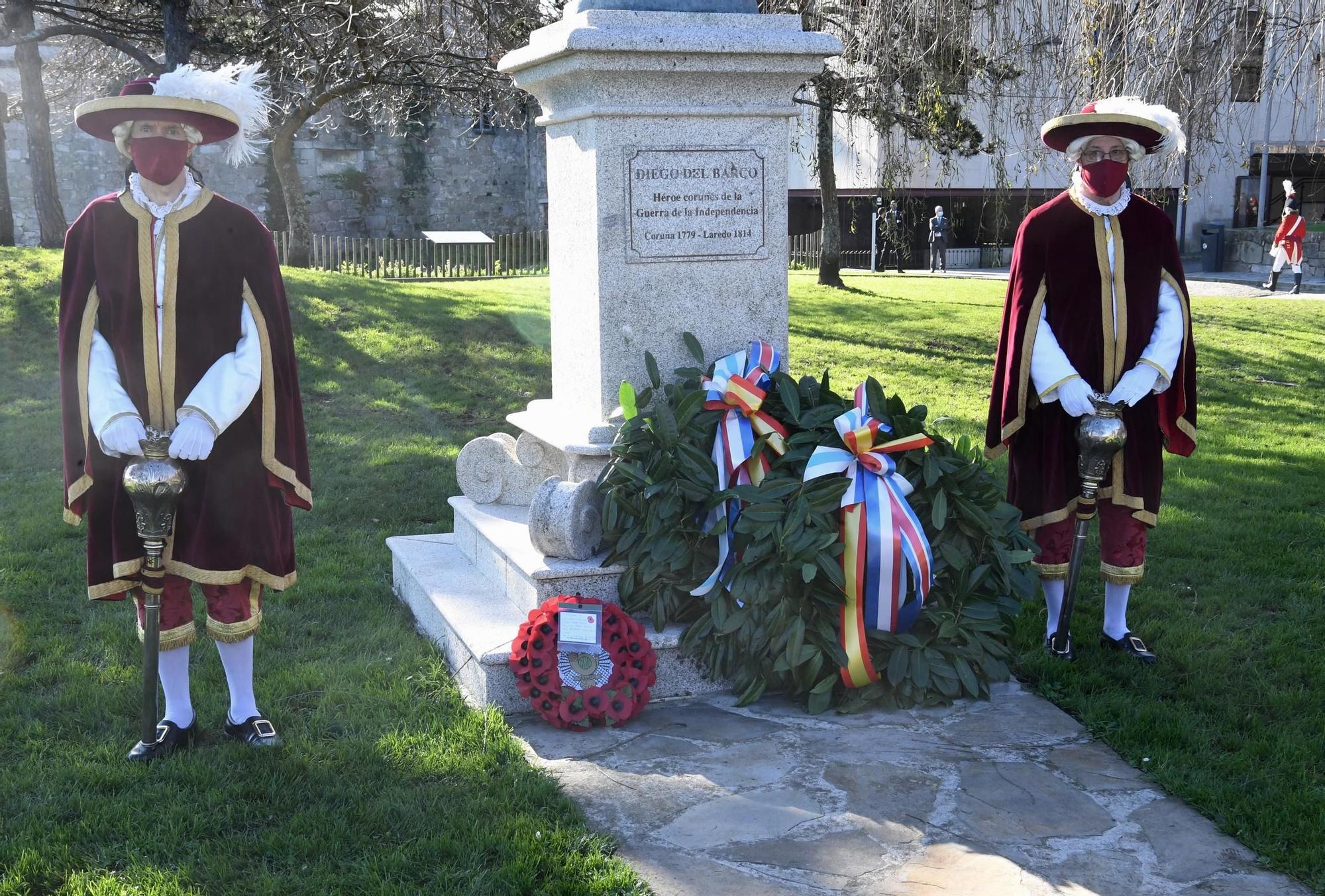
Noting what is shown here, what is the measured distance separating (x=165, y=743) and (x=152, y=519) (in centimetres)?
73

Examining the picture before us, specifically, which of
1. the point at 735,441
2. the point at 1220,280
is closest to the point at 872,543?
the point at 735,441

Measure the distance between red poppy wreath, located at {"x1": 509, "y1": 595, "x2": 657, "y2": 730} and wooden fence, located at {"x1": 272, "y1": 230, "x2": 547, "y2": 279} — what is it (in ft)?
56.4

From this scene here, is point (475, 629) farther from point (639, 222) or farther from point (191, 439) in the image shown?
point (639, 222)

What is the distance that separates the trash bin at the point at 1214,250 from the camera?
2480 cm

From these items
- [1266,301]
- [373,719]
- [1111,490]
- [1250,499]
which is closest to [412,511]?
[373,719]

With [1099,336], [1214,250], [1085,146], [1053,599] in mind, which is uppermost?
[1085,146]

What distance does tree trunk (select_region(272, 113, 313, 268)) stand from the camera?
1758 cm

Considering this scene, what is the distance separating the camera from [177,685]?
146 inches

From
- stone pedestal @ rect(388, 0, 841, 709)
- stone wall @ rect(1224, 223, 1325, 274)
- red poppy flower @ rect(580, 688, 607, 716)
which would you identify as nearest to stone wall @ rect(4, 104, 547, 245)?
stone wall @ rect(1224, 223, 1325, 274)

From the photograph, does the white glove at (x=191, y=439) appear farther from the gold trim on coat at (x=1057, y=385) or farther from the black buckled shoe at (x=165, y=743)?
the gold trim on coat at (x=1057, y=385)

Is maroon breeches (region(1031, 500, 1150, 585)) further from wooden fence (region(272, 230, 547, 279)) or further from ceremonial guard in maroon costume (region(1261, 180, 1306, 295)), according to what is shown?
wooden fence (region(272, 230, 547, 279))

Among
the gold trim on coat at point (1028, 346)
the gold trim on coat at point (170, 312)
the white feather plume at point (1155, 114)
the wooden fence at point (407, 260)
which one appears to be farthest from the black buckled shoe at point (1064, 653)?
the wooden fence at point (407, 260)

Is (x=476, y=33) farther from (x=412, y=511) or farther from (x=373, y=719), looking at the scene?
A: (x=373, y=719)

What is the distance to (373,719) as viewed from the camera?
3818 mm
